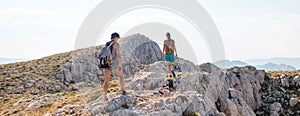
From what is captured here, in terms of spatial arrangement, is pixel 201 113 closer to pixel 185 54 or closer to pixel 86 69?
pixel 185 54

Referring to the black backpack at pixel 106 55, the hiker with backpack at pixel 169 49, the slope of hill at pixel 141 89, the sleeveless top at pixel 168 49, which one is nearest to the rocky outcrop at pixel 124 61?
the slope of hill at pixel 141 89

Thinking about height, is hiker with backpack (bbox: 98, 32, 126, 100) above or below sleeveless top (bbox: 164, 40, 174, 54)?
below

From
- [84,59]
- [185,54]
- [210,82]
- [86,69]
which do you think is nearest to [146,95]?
[210,82]

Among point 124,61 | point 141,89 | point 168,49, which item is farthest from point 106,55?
point 124,61

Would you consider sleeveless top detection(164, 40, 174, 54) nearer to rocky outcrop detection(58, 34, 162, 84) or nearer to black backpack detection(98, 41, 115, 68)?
black backpack detection(98, 41, 115, 68)

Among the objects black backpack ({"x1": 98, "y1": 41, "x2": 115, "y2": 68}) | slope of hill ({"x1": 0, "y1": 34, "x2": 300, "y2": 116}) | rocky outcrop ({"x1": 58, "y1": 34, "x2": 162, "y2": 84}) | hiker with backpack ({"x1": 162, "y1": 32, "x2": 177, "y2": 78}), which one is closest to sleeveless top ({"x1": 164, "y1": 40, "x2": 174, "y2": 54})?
hiker with backpack ({"x1": 162, "y1": 32, "x2": 177, "y2": 78})

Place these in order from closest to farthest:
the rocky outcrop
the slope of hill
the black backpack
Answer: the black backpack → the slope of hill → the rocky outcrop

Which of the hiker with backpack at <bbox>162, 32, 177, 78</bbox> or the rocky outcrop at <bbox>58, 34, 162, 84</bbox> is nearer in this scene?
the hiker with backpack at <bbox>162, 32, 177, 78</bbox>

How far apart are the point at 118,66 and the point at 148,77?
27.4 feet

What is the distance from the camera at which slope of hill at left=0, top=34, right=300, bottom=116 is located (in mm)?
17094

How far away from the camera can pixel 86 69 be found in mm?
41875

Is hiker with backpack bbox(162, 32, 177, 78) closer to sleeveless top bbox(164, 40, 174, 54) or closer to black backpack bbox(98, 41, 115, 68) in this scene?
sleeveless top bbox(164, 40, 174, 54)

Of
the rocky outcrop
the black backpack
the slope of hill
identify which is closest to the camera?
the black backpack

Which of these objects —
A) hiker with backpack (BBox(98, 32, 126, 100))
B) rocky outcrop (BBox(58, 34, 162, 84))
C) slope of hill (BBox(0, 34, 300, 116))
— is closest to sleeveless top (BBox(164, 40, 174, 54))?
slope of hill (BBox(0, 34, 300, 116))
